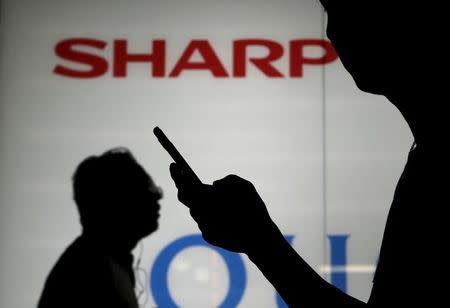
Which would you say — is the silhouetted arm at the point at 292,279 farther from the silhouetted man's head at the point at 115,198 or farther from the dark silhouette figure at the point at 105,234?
the silhouetted man's head at the point at 115,198

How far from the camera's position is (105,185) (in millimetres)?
2348

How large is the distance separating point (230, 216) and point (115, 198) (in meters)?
1.58

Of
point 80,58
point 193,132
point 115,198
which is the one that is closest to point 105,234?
point 115,198

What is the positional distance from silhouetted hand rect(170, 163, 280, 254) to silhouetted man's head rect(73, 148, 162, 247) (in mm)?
1410

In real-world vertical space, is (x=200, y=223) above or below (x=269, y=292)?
above

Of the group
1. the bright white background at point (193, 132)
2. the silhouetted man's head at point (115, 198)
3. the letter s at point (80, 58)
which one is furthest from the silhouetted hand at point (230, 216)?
the letter s at point (80, 58)

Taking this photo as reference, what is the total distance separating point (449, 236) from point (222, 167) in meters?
2.38

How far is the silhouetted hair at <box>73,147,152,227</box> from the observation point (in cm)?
230

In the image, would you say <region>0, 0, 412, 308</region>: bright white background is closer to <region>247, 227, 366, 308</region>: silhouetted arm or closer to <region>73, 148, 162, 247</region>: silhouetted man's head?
<region>73, 148, 162, 247</region>: silhouetted man's head

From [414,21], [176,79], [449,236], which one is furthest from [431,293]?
[176,79]

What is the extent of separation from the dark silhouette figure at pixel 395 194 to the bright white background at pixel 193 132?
6.95 feet

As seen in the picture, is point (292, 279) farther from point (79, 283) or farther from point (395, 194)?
point (79, 283)

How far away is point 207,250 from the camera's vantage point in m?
2.98

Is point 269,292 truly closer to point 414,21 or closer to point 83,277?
point 83,277
